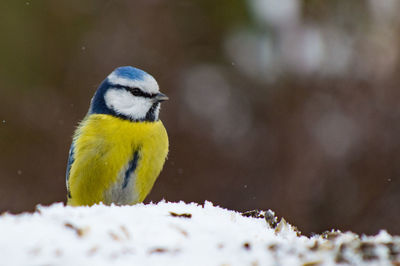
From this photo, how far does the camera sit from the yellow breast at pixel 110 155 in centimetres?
329

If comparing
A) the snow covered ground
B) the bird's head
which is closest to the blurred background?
A: the bird's head

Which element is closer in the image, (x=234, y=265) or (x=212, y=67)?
(x=234, y=265)

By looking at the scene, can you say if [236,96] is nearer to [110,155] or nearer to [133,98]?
[133,98]

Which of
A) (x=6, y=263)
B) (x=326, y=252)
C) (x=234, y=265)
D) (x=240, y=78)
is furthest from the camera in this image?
(x=240, y=78)

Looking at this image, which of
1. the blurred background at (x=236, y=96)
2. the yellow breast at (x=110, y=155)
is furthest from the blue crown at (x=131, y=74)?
the blurred background at (x=236, y=96)

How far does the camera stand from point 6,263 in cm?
163

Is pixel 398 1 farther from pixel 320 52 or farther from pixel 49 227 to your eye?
pixel 49 227

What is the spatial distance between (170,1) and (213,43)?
2.75 ft

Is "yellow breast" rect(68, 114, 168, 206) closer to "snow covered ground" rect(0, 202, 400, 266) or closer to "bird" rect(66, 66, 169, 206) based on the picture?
"bird" rect(66, 66, 169, 206)

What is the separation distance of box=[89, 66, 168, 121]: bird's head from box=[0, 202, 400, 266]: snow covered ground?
4.44 ft

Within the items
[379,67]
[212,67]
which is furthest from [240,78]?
[379,67]

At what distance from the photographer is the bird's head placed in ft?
11.5

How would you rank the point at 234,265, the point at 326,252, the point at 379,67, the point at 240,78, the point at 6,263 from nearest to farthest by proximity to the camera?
the point at 6,263 → the point at 234,265 → the point at 326,252 → the point at 379,67 → the point at 240,78

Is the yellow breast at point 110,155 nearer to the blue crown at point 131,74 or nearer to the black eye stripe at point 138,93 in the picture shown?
the black eye stripe at point 138,93
